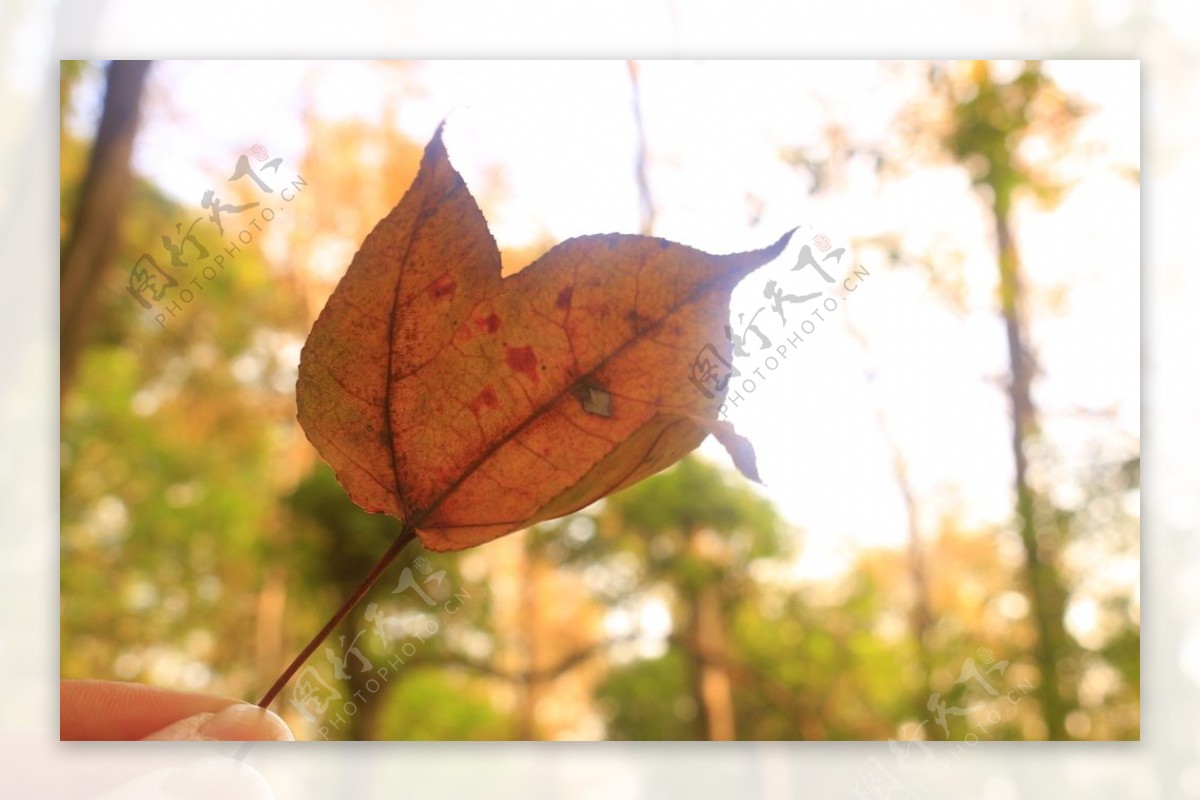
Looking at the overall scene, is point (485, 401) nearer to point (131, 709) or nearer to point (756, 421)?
point (131, 709)

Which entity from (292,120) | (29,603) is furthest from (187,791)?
(292,120)

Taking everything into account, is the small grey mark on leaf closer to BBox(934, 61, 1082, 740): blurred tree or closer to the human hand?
the human hand

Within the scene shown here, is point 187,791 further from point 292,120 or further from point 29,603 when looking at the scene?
point 292,120

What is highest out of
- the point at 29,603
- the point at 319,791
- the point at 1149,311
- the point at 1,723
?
the point at 1149,311

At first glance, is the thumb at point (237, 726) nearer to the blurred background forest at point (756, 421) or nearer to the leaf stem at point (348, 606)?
the leaf stem at point (348, 606)

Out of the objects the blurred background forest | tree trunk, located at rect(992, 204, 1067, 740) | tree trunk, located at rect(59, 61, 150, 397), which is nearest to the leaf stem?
the blurred background forest

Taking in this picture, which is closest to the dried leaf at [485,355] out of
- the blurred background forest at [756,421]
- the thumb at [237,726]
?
the thumb at [237,726]

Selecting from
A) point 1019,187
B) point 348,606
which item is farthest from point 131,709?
point 1019,187
